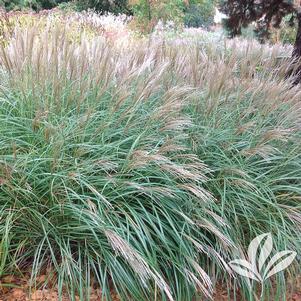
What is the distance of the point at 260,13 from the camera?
6039mm

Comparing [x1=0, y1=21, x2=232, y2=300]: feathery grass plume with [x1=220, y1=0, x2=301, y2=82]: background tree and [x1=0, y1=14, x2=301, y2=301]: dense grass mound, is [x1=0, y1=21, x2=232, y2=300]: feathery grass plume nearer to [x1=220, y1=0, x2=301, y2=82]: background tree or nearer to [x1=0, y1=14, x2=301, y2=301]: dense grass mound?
[x1=0, y1=14, x2=301, y2=301]: dense grass mound

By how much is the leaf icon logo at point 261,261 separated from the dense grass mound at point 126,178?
6 cm

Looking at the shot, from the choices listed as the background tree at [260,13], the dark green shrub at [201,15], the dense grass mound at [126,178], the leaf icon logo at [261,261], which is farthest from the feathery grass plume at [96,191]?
the dark green shrub at [201,15]

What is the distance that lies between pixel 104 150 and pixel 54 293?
85 centimetres

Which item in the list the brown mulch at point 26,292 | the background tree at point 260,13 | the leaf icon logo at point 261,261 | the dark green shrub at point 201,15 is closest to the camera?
the brown mulch at point 26,292

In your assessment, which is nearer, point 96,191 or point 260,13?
point 96,191

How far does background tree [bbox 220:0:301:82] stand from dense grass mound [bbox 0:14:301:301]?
3427 millimetres

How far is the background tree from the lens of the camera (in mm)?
5828

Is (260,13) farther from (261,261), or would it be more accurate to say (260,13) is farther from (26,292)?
(26,292)

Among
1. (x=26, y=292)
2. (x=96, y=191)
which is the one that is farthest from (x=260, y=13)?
(x=26, y=292)

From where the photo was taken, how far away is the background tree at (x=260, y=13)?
5.83m

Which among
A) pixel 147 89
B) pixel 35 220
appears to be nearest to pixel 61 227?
pixel 35 220

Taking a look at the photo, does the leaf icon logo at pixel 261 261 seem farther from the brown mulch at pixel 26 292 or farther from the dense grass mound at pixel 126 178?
the brown mulch at pixel 26 292

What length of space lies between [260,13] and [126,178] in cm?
478
